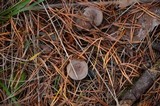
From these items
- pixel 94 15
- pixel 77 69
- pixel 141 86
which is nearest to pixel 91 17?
pixel 94 15

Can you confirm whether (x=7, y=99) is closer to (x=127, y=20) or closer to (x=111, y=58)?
(x=111, y=58)

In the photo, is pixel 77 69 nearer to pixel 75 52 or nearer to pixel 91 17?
pixel 75 52

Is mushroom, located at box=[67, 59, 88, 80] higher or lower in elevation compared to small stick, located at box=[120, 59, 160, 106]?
higher

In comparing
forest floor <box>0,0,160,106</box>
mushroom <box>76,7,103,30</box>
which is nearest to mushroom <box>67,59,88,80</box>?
forest floor <box>0,0,160,106</box>

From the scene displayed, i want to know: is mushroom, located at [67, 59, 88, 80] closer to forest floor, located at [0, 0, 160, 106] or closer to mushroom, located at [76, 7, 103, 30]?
forest floor, located at [0, 0, 160, 106]

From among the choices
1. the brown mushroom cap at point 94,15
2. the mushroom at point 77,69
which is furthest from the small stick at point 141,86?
the brown mushroom cap at point 94,15

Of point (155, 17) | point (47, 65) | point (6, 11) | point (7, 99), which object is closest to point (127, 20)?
point (155, 17)
